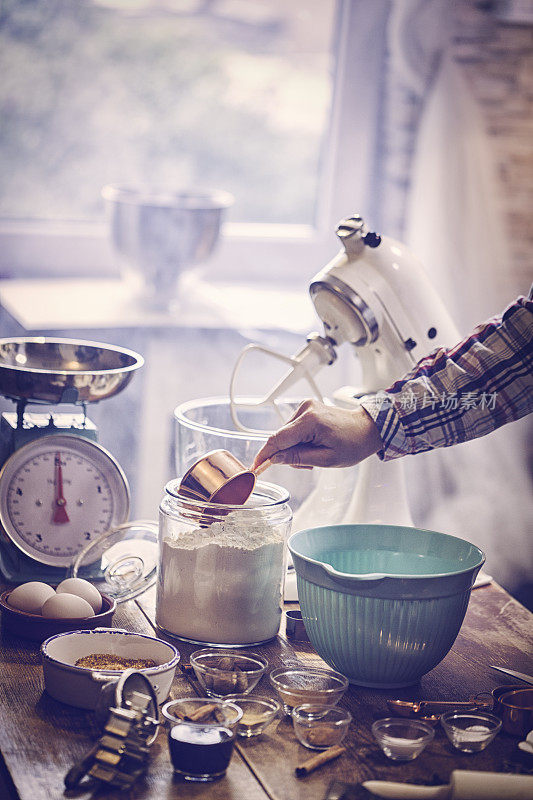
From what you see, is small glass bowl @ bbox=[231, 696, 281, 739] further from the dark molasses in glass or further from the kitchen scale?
the kitchen scale

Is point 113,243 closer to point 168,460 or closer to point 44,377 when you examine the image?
point 168,460

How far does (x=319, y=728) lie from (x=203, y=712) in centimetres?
13

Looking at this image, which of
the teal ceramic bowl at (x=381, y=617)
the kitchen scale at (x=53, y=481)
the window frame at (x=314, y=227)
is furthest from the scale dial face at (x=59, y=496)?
the window frame at (x=314, y=227)

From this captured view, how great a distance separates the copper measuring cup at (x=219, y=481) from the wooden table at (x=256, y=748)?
21cm

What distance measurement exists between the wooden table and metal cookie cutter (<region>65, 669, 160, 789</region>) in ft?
0.05

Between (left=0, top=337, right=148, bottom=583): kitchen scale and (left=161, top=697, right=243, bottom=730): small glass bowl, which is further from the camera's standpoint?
(left=0, top=337, right=148, bottom=583): kitchen scale

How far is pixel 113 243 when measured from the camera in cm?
255

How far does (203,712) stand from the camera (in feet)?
3.43

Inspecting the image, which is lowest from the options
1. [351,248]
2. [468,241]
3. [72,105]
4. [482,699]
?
[482,699]

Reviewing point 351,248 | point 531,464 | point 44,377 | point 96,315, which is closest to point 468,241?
point 531,464

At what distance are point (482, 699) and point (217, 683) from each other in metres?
0.34

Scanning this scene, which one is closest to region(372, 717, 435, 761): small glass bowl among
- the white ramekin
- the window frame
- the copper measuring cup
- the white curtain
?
the white ramekin

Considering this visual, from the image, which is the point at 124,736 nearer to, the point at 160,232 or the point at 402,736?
the point at 402,736

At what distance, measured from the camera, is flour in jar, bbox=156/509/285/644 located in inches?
48.9
